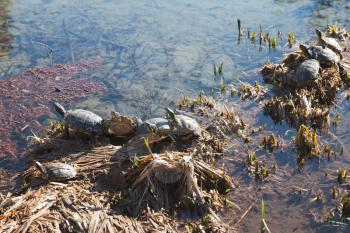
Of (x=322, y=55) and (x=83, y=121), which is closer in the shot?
(x=83, y=121)

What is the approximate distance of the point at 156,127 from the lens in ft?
22.3

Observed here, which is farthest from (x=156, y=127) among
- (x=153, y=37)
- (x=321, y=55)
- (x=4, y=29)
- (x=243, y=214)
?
(x=4, y=29)

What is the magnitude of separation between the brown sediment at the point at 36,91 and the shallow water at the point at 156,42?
0.33m

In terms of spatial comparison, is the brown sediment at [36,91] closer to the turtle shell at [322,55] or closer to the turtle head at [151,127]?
the turtle head at [151,127]

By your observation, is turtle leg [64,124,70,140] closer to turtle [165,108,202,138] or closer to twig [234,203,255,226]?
turtle [165,108,202,138]

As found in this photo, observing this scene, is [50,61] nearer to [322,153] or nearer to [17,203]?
[17,203]

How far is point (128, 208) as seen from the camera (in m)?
5.63

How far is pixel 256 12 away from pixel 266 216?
8853 millimetres

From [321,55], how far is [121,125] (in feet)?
15.6

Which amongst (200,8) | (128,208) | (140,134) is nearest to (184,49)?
(200,8)

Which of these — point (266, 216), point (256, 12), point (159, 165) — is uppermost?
point (256, 12)

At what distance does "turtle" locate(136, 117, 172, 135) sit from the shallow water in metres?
1.38

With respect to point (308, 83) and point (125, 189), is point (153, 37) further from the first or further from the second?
point (125, 189)

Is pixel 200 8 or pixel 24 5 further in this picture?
pixel 24 5
